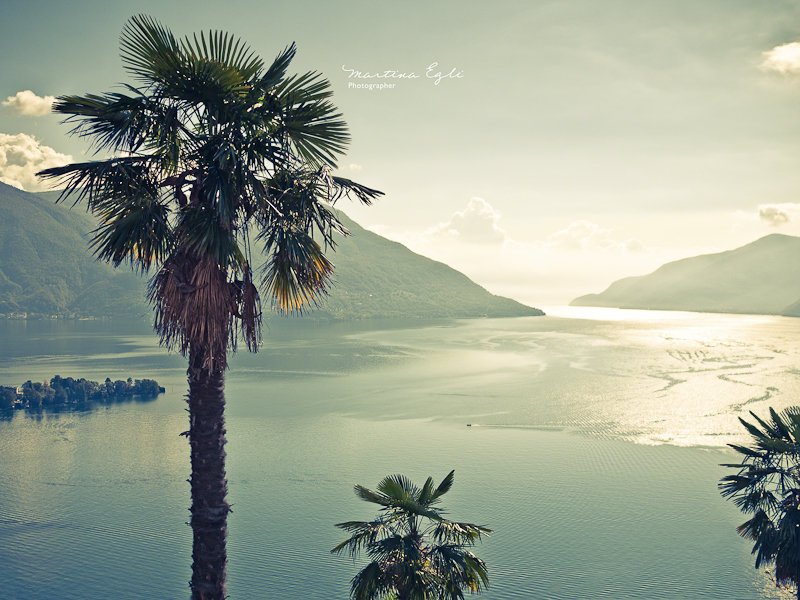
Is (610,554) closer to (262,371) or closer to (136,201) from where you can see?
(136,201)

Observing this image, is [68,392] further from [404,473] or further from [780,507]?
[780,507]

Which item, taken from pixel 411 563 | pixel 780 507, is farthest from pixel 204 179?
pixel 780 507

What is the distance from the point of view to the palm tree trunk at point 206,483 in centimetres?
821

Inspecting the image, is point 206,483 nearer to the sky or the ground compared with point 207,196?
nearer to the ground

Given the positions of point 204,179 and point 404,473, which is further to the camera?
point 404,473

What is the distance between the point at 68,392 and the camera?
196 ft

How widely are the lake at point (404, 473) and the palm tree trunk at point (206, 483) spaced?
1454 centimetres

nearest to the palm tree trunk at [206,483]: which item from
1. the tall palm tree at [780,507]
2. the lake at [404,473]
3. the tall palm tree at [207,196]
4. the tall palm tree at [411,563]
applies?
the tall palm tree at [207,196]

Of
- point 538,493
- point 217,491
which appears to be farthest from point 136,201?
point 538,493

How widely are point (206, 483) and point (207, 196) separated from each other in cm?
439

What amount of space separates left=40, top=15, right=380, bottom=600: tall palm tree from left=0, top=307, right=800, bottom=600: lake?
Answer: 16.0 meters

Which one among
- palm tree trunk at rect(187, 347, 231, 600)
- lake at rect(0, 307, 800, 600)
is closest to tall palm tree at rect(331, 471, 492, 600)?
palm tree trunk at rect(187, 347, 231, 600)

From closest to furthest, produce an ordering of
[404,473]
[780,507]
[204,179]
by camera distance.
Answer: [204,179] < [780,507] < [404,473]

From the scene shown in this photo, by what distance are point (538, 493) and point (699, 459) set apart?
15252 mm
